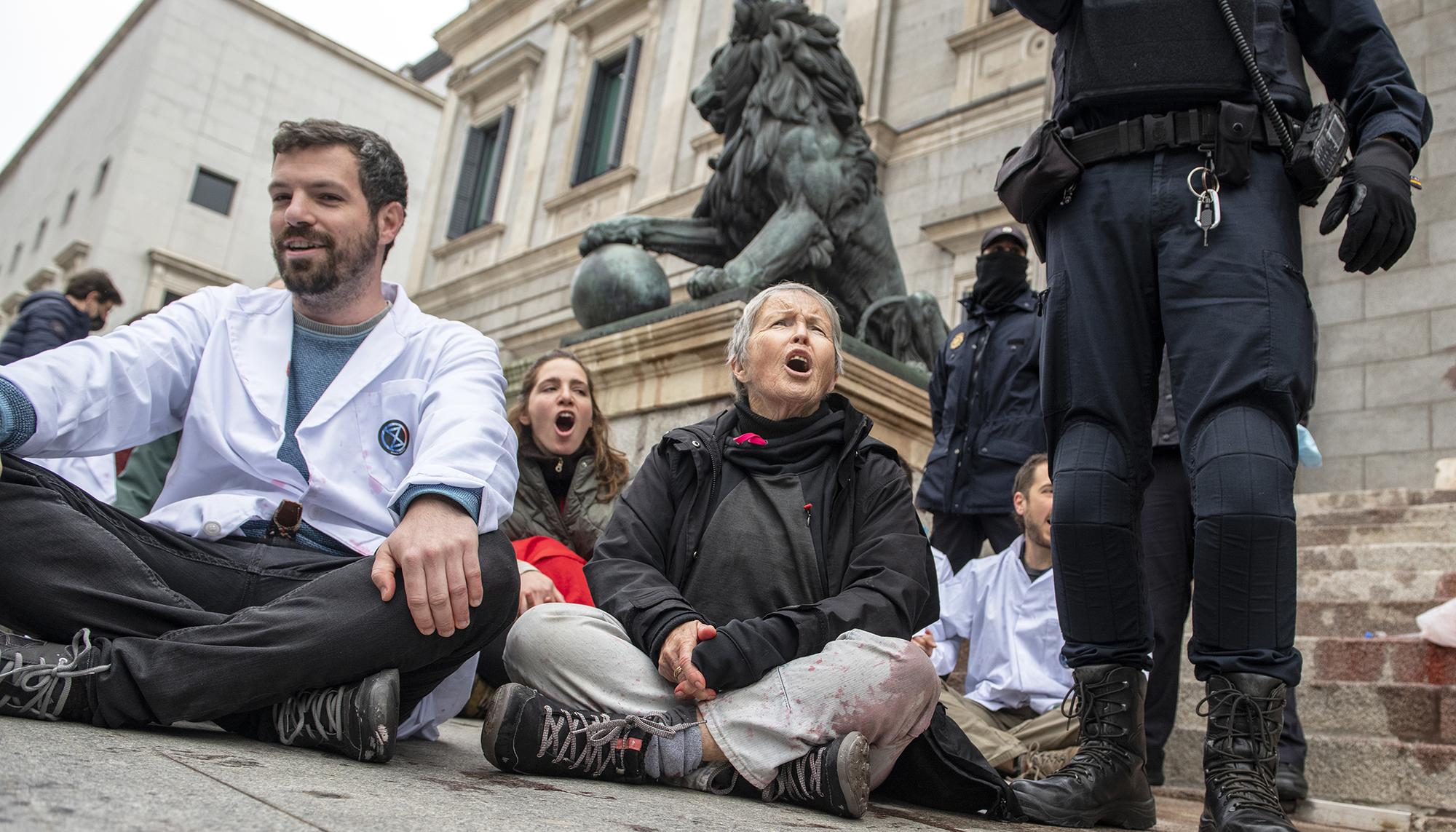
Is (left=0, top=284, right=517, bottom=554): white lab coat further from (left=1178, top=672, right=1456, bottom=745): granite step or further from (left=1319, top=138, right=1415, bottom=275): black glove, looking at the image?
(left=1178, top=672, right=1456, bottom=745): granite step

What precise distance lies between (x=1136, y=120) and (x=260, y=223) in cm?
2999

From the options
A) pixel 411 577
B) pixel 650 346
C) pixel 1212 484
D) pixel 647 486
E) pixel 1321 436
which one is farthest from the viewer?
pixel 1321 436

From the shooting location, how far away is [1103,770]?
6.70 feet

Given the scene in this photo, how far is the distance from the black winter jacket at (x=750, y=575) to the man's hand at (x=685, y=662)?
0.01 meters

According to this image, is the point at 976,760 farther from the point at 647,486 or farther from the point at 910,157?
the point at 910,157

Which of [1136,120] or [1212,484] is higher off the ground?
[1136,120]

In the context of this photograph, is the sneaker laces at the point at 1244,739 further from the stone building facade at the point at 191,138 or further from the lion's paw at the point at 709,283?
the stone building facade at the point at 191,138

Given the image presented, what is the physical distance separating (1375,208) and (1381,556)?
3347 millimetres

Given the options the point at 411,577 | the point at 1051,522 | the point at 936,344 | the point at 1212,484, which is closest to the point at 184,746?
the point at 411,577

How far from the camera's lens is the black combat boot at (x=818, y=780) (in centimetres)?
176

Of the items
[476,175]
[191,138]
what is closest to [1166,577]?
[476,175]

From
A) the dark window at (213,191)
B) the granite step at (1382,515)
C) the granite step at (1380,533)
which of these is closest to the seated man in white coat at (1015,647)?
the granite step at (1380,533)

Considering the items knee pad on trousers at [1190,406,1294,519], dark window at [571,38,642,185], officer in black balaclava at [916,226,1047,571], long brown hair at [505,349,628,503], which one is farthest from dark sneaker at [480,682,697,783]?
dark window at [571,38,642,185]

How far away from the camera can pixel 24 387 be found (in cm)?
185
